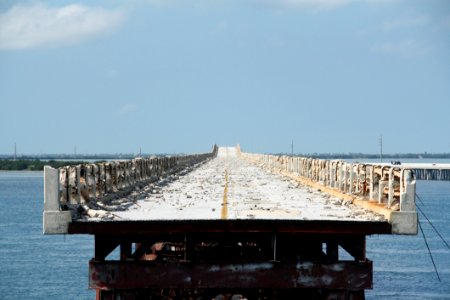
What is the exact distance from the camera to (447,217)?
340 ft

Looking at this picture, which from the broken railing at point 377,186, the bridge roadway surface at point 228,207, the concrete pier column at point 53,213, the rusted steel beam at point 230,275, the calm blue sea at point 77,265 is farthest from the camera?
the calm blue sea at point 77,265

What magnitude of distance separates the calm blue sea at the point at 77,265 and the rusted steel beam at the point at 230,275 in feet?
127

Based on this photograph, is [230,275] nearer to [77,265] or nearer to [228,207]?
[228,207]

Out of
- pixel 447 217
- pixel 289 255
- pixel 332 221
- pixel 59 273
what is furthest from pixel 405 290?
pixel 447 217

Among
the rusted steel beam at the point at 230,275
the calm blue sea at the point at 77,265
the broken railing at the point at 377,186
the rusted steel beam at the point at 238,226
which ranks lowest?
the calm blue sea at the point at 77,265

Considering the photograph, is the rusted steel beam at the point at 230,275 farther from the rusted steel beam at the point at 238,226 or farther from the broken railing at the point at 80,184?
the broken railing at the point at 80,184

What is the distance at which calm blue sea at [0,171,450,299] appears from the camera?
56344 mm

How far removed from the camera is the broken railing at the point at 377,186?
16.9m

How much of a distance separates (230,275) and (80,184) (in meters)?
6.04

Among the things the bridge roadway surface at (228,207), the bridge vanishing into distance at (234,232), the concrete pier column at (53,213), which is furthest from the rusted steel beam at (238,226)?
the bridge roadway surface at (228,207)

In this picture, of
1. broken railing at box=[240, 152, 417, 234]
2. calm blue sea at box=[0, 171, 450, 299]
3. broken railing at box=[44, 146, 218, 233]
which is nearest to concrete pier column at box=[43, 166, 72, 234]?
broken railing at box=[44, 146, 218, 233]

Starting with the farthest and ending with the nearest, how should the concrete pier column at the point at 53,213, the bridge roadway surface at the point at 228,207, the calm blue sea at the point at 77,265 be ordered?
the calm blue sea at the point at 77,265 < the bridge roadway surface at the point at 228,207 < the concrete pier column at the point at 53,213

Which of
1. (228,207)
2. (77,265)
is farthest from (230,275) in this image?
(77,265)

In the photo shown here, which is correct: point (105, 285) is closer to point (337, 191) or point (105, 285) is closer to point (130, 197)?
point (130, 197)
